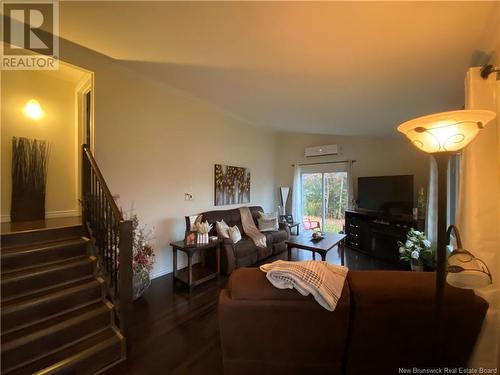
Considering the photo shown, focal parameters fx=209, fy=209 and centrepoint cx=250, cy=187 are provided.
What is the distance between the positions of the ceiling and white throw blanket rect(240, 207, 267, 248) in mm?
2440

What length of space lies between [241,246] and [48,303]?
2375mm

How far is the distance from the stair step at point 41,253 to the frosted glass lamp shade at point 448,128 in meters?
2.81

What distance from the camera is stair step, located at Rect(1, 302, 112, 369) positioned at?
1.40 metres

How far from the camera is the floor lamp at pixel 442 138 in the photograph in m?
0.92

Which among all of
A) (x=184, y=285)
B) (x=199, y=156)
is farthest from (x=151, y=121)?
(x=184, y=285)

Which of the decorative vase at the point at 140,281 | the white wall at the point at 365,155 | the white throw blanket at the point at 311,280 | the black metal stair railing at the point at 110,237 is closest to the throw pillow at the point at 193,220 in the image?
the decorative vase at the point at 140,281

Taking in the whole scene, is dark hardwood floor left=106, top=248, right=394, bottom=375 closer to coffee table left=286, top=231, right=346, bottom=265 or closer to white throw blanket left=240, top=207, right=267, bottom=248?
white throw blanket left=240, top=207, right=267, bottom=248

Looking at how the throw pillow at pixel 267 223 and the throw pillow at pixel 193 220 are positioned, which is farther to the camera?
the throw pillow at pixel 267 223

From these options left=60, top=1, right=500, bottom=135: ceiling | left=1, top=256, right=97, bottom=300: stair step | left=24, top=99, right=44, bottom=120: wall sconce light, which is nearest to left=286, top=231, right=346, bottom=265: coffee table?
left=60, top=1, right=500, bottom=135: ceiling

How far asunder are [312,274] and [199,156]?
314 centimetres

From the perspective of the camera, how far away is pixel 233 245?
3.42 metres

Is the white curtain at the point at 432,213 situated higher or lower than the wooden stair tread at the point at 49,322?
higher

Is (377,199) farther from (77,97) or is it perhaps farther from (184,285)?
(77,97)

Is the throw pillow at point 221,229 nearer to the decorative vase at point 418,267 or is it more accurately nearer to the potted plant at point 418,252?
the potted plant at point 418,252
